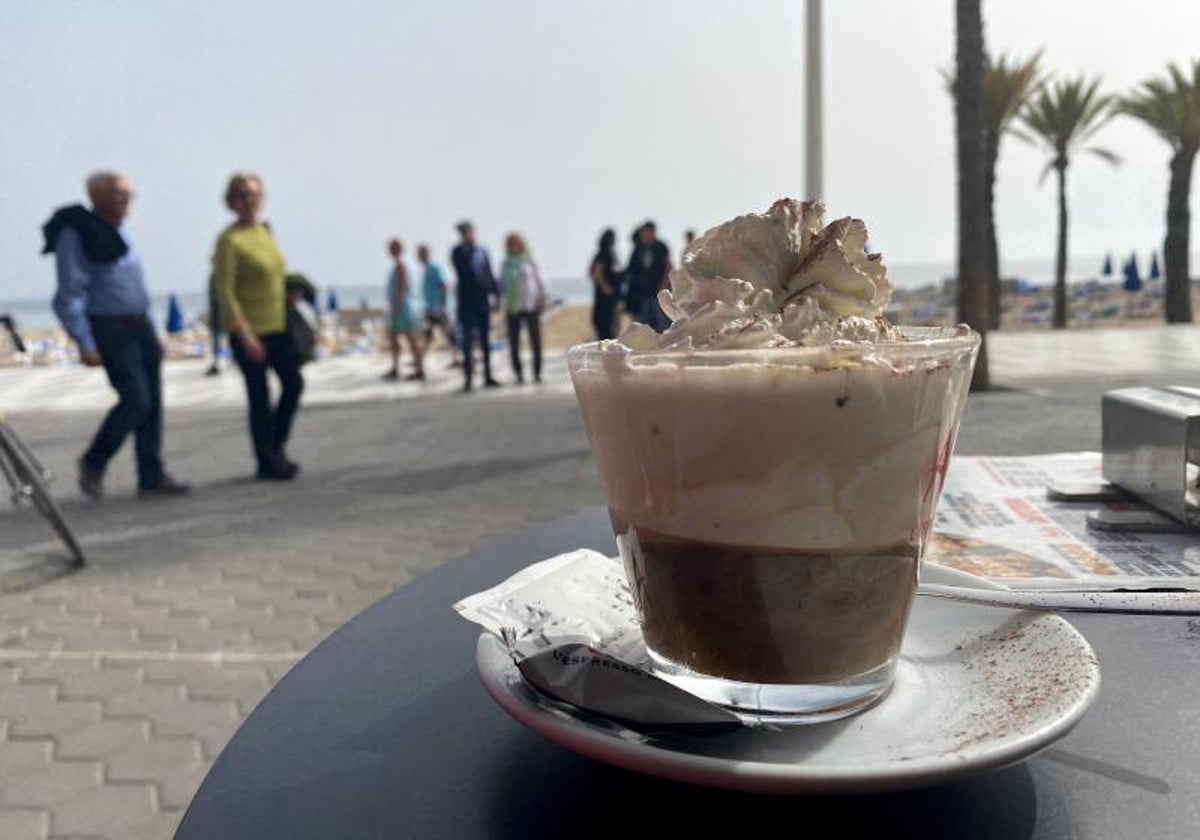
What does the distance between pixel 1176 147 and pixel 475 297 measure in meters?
15.1

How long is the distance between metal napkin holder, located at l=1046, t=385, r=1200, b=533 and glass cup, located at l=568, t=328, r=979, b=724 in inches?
20.5

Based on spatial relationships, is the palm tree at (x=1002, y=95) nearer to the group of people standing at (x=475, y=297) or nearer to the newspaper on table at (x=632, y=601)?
the group of people standing at (x=475, y=297)

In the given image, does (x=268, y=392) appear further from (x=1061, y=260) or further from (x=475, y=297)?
(x=1061, y=260)

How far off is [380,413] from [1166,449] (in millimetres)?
8384

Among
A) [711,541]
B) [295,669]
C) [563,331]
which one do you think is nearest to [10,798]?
[295,669]

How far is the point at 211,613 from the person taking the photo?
3695 mm

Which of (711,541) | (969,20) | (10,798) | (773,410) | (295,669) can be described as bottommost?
(10,798)

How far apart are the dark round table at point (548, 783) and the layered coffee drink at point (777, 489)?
134 millimetres

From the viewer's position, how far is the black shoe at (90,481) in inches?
221

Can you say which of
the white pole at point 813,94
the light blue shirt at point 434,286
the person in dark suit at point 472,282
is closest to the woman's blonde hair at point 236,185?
the white pole at point 813,94

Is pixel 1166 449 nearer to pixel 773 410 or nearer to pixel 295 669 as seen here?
pixel 773 410

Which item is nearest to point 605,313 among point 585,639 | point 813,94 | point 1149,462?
point 813,94

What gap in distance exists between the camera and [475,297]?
9914mm

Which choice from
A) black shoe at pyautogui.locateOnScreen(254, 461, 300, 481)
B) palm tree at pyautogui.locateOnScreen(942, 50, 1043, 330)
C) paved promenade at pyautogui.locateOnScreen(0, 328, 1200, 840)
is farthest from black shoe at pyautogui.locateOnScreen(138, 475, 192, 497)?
palm tree at pyautogui.locateOnScreen(942, 50, 1043, 330)
